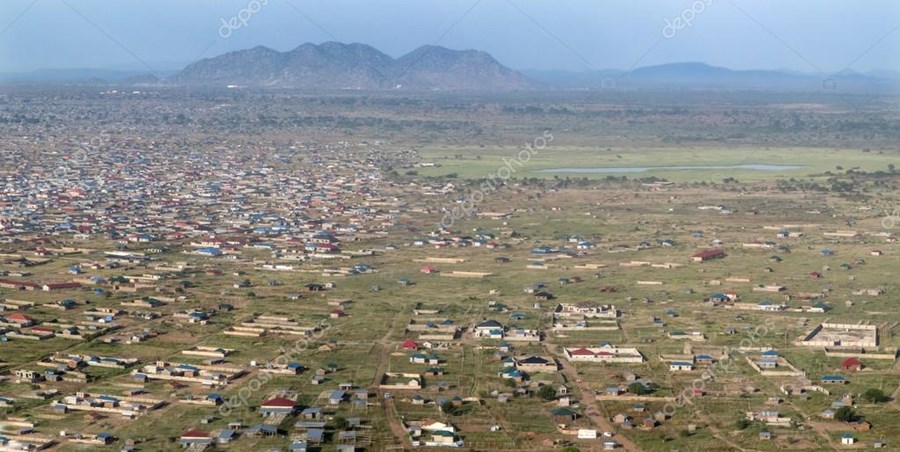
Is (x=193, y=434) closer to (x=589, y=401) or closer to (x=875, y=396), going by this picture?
(x=589, y=401)

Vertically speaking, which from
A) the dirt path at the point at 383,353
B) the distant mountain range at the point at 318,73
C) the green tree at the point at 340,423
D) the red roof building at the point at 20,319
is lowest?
the distant mountain range at the point at 318,73

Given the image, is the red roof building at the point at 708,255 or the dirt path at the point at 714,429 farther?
the red roof building at the point at 708,255

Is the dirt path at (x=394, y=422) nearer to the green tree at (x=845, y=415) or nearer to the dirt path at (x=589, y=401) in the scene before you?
the dirt path at (x=589, y=401)

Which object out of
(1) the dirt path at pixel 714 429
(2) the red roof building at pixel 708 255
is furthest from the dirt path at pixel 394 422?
(2) the red roof building at pixel 708 255

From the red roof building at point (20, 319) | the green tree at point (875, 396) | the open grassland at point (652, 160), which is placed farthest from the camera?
the open grassland at point (652, 160)

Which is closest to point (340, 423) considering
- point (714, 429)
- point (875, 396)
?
point (714, 429)

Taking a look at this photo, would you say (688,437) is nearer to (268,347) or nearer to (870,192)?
(268,347)

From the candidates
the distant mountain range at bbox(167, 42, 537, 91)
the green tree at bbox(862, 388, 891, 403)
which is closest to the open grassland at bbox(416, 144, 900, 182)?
the green tree at bbox(862, 388, 891, 403)

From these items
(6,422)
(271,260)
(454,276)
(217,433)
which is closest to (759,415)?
(217,433)

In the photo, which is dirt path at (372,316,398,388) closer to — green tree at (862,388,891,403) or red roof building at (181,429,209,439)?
red roof building at (181,429,209,439)
